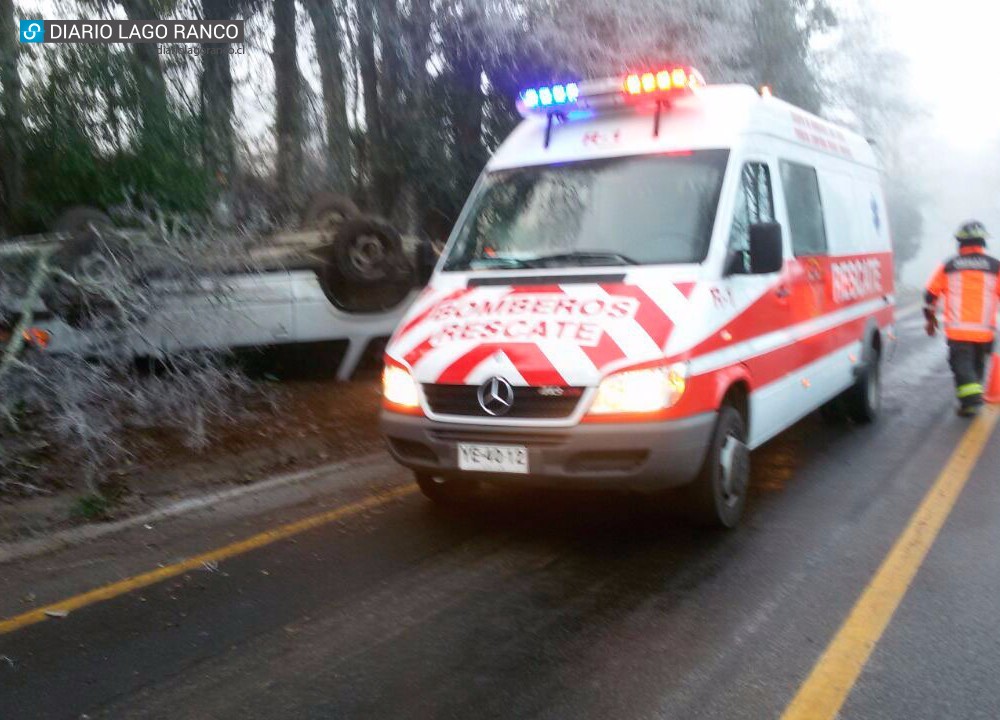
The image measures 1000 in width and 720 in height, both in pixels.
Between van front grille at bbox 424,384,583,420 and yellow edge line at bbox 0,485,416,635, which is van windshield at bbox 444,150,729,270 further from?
yellow edge line at bbox 0,485,416,635

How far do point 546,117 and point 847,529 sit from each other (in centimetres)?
325

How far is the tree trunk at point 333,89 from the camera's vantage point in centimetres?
1175

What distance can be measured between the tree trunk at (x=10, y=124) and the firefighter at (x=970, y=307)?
8.75 metres

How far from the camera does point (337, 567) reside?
5.16 metres

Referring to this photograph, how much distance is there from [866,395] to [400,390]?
4856 millimetres

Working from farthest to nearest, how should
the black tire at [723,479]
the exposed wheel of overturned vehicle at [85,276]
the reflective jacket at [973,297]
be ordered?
the reflective jacket at [973,297]
the exposed wheel of overturned vehicle at [85,276]
the black tire at [723,479]

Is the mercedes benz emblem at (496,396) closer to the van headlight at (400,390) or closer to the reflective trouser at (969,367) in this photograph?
the van headlight at (400,390)

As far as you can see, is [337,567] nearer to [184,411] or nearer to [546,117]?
[184,411]

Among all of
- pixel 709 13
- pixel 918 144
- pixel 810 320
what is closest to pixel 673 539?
pixel 810 320

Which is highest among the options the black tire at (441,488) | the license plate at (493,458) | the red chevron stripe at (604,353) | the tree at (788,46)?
the tree at (788,46)

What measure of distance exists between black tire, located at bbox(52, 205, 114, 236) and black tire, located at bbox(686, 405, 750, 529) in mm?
4783

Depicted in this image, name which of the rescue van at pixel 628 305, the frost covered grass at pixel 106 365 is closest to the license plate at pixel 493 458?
the rescue van at pixel 628 305

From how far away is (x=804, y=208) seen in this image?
277 inches

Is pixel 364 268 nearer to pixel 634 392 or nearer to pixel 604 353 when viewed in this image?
pixel 604 353
